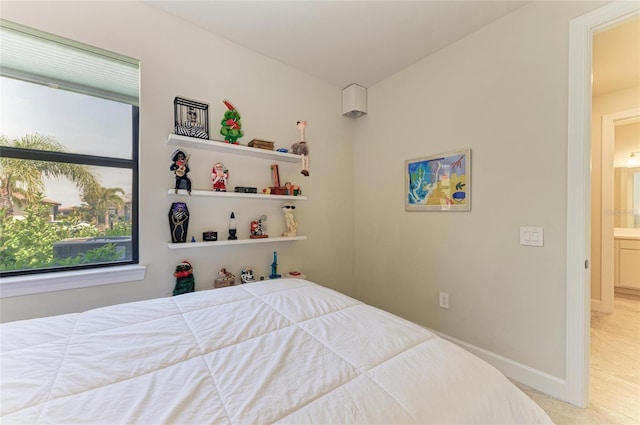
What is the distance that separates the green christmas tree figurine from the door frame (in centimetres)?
223

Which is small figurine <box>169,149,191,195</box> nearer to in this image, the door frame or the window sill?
the window sill

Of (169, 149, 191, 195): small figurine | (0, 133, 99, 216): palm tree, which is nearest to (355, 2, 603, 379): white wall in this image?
(169, 149, 191, 195): small figurine

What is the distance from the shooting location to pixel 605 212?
3.02 metres

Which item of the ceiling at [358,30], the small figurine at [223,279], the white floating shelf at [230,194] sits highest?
the ceiling at [358,30]

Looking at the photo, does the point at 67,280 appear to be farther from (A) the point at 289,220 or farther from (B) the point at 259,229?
(A) the point at 289,220

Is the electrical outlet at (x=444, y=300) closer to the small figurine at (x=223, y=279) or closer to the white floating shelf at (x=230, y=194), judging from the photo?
the white floating shelf at (x=230, y=194)

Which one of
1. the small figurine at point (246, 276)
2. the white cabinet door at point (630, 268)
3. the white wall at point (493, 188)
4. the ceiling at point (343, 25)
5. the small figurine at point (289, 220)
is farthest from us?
the white cabinet door at point (630, 268)

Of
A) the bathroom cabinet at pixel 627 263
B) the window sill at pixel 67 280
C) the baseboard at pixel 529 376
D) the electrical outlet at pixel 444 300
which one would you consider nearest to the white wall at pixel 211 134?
the window sill at pixel 67 280

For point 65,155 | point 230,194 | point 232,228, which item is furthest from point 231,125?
point 65,155

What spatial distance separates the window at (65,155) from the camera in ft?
4.97

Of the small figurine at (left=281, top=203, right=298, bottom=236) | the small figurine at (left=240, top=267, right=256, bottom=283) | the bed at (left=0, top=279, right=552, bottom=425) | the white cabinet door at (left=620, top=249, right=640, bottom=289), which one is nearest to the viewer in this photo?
the bed at (left=0, top=279, right=552, bottom=425)

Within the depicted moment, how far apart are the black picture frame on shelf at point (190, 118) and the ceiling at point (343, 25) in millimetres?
635

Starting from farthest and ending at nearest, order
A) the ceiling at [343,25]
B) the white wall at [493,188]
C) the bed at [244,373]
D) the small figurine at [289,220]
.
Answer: the small figurine at [289,220]
the ceiling at [343,25]
the white wall at [493,188]
the bed at [244,373]

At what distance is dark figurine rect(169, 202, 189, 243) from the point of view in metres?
1.83
